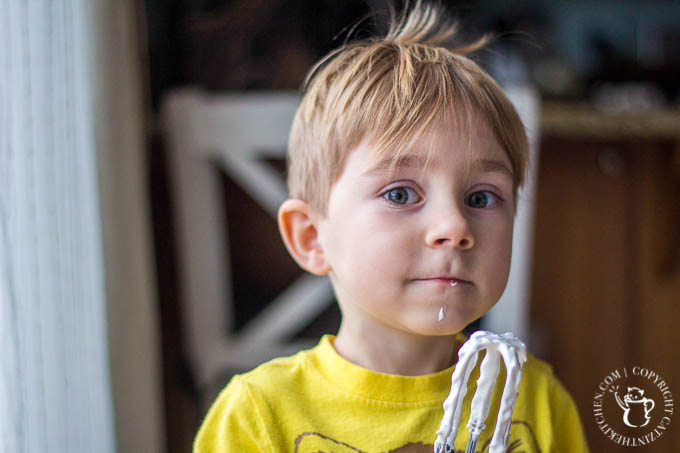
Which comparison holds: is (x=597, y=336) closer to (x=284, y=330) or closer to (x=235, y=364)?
(x=284, y=330)

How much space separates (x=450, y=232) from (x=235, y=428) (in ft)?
0.79

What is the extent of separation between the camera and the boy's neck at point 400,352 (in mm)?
518

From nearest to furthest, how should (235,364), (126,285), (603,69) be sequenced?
(126,285) → (235,364) → (603,69)

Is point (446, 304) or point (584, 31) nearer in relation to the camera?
point (446, 304)

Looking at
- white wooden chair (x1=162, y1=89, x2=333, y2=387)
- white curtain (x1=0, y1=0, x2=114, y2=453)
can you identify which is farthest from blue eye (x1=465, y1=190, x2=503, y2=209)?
white wooden chair (x1=162, y1=89, x2=333, y2=387)

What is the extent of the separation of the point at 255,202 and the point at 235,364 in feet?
1.15

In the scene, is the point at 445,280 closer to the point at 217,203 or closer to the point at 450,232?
the point at 450,232

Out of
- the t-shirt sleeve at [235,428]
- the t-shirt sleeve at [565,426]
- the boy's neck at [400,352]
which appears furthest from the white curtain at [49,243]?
the t-shirt sleeve at [565,426]

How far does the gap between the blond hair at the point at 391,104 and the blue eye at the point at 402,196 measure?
3 centimetres

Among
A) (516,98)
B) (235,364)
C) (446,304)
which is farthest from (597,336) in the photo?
(446,304)

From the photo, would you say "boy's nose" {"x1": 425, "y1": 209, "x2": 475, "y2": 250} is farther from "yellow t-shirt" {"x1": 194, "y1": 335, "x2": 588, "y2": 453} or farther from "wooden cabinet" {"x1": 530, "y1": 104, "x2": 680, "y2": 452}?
"wooden cabinet" {"x1": 530, "y1": 104, "x2": 680, "y2": 452}

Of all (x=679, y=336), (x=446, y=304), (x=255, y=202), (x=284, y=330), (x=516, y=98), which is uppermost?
(x=516, y=98)

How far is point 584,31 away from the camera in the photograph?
195cm

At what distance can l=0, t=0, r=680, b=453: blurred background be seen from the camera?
72 cm
